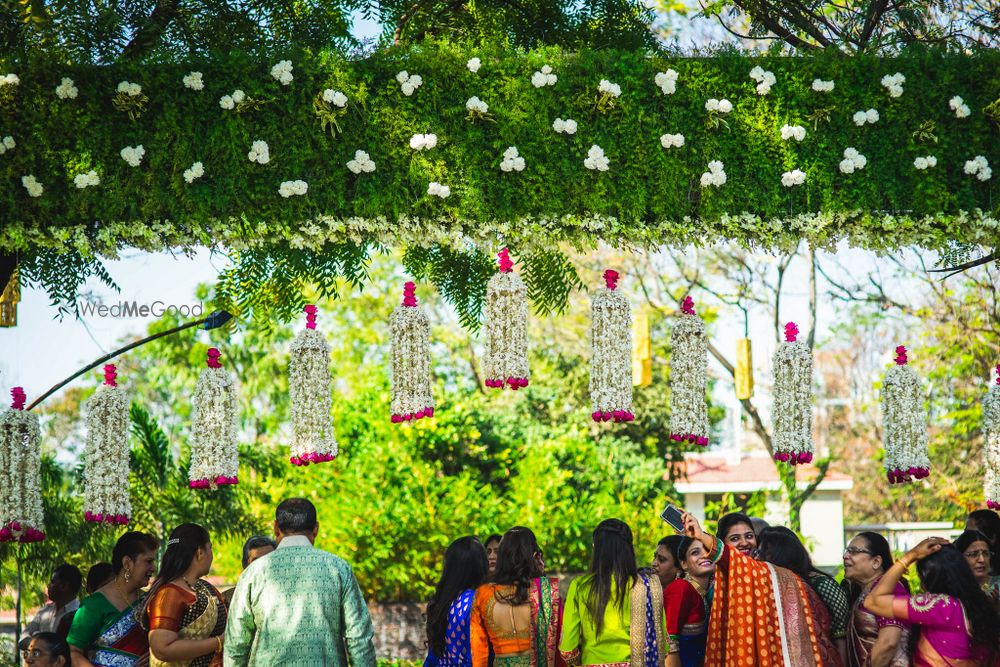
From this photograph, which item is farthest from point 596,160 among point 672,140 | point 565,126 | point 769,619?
point 769,619

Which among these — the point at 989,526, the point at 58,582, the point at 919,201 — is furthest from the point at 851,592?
the point at 58,582

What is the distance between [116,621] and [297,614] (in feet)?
3.53

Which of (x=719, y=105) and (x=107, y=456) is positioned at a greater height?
(x=719, y=105)

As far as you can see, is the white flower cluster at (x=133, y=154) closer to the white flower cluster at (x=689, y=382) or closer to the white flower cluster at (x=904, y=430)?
the white flower cluster at (x=689, y=382)

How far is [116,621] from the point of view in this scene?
14.8ft

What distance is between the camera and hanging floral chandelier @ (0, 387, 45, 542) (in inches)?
212

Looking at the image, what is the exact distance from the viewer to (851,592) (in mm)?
4719

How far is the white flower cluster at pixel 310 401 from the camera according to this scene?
563 centimetres

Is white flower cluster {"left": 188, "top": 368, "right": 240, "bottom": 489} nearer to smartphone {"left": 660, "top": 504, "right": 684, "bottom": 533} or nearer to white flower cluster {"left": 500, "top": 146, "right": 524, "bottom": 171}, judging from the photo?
white flower cluster {"left": 500, "top": 146, "right": 524, "bottom": 171}

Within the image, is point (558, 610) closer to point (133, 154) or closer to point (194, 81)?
point (133, 154)

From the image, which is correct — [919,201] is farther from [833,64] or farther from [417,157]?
[417,157]

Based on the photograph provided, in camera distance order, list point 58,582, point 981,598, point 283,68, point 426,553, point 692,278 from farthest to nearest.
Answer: point 692,278
point 426,553
point 58,582
point 283,68
point 981,598

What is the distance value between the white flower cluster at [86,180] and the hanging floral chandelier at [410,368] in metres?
1.67

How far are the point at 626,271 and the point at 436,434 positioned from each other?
435 cm
